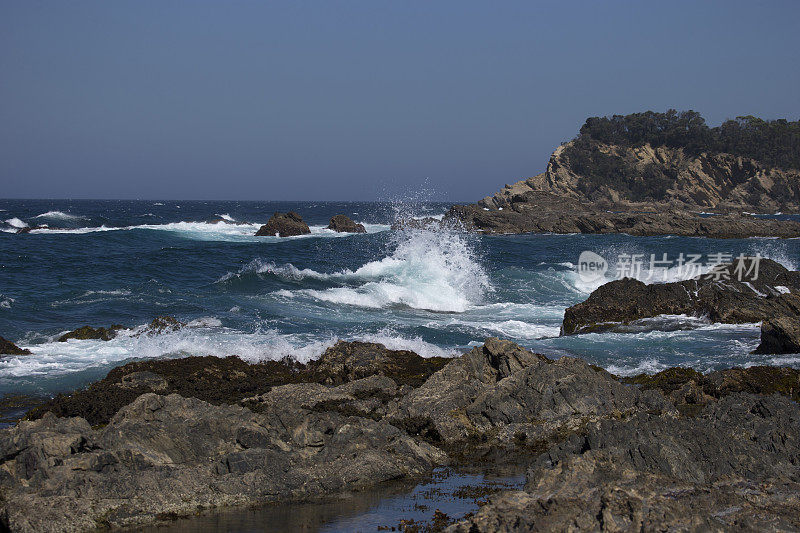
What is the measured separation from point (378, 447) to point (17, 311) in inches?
545

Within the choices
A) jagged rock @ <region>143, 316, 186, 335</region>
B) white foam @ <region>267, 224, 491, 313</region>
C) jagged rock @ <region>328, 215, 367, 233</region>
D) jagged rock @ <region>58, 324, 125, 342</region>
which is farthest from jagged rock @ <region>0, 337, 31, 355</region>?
jagged rock @ <region>328, 215, 367, 233</region>

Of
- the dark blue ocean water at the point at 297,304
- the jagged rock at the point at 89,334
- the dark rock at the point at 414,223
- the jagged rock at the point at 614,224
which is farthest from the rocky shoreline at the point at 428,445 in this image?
the jagged rock at the point at 614,224

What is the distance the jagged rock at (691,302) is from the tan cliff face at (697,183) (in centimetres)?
8048

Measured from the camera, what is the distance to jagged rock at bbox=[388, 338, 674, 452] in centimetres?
885

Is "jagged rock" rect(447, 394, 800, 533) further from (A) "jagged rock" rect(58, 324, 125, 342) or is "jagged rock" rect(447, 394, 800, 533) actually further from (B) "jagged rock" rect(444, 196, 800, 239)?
(B) "jagged rock" rect(444, 196, 800, 239)

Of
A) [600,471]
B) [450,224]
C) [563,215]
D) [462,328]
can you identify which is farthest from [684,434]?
[563,215]

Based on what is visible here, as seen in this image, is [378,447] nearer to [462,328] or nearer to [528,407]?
[528,407]

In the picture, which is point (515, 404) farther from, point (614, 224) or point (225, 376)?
point (614, 224)

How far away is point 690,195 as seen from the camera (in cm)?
10562

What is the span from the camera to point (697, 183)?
105750 mm

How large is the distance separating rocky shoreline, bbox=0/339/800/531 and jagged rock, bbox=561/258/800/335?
20.8 ft

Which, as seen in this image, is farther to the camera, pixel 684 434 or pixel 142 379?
pixel 142 379

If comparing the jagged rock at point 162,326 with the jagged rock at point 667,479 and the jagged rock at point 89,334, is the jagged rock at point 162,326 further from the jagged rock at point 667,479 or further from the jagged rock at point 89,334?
the jagged rock at point 667,479

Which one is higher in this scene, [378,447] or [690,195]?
[690,195]
